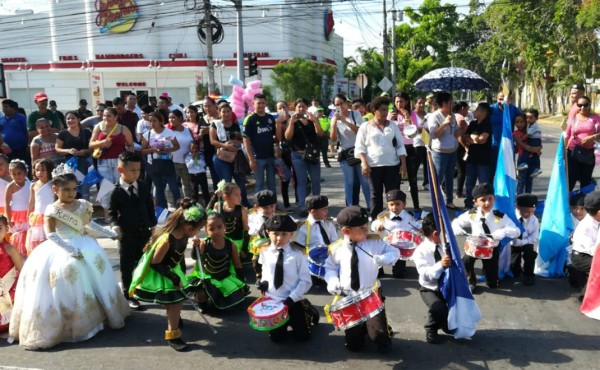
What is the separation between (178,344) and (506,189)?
3.98 m

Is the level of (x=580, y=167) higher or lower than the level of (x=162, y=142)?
lower

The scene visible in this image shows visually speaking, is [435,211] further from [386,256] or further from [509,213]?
[509,213]

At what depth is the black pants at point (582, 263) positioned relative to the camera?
5.34 metres

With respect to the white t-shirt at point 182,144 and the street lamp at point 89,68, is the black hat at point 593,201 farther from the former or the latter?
the street lamp at point 89,68

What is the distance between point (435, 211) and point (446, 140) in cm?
471

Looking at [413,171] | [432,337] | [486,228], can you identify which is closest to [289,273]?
[432,337]

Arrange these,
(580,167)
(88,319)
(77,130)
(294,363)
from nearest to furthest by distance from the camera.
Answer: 1. (294,363)
2. (88,319)
3. (580,167)
4. (77,130)

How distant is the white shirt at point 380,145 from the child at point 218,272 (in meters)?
3.04

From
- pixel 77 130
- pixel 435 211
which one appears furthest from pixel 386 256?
Answer: pixel 77 130

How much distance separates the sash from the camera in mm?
4848

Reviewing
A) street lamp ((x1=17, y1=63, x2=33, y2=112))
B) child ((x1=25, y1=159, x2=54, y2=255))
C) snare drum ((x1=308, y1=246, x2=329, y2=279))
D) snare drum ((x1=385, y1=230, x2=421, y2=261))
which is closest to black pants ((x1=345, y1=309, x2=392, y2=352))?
snare drum ((x1=308, y1=246, x2=329, y2=279))

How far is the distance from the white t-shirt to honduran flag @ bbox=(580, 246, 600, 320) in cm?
636

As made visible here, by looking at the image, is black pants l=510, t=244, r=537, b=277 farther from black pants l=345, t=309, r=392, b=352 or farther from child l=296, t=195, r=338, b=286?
black pants l=345, t=309, r=392, b=352

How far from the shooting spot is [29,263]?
15.8ft
